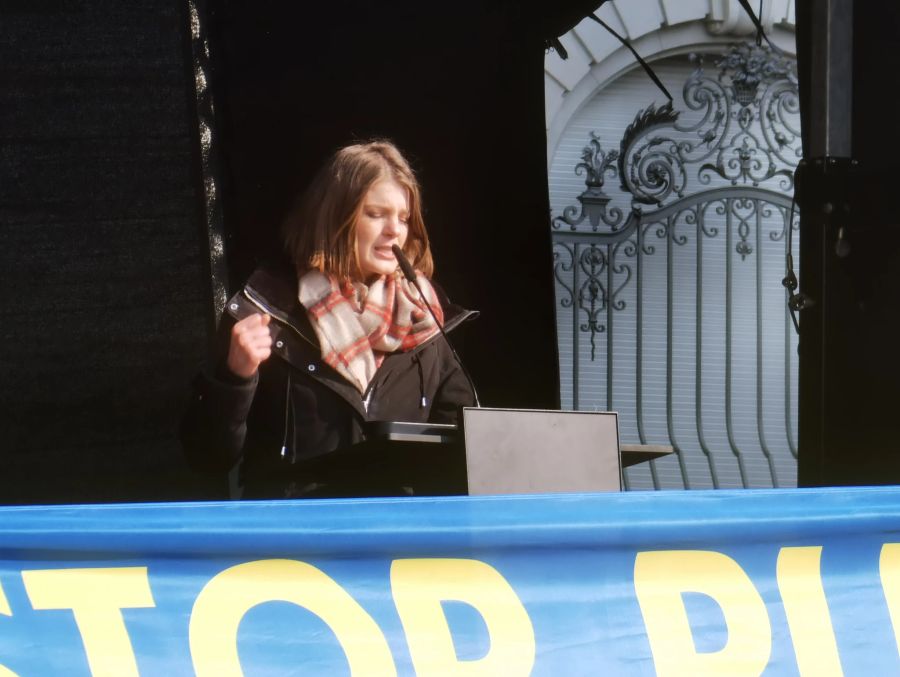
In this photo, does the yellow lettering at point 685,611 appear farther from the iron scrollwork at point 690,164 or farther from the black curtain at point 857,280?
the iron scrollwork at point 690,164

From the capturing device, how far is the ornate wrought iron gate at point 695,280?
5.82 metres

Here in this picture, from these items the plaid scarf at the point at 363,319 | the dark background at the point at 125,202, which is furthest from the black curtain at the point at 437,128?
the plaid scarf at the point at 363,319

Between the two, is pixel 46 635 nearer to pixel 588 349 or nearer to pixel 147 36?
pixel 147 36

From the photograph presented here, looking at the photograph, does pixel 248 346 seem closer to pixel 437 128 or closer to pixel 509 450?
pixel 509 450

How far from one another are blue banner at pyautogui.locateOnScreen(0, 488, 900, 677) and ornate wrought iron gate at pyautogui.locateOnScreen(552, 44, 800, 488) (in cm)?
362

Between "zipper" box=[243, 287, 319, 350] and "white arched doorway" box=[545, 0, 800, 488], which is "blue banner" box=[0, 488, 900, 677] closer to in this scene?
"zipper" box=[243, 287, 319, 350]

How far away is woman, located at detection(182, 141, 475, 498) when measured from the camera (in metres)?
2.98

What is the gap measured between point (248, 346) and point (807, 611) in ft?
4.44

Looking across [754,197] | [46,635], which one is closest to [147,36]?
[46,635]

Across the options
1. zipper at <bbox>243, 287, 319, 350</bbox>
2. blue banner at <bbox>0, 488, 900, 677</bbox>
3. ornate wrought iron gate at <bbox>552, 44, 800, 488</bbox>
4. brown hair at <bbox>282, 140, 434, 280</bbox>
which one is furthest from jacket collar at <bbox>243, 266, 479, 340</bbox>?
ornate wrought iron gate at <bbox>552, 44, 800, 488</bbox>

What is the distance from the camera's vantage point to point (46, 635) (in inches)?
78.4

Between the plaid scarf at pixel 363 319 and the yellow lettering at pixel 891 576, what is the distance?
1.48 meters

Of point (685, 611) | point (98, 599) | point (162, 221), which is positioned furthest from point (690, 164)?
point (98, 599)

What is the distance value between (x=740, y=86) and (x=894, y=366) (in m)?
2.86
